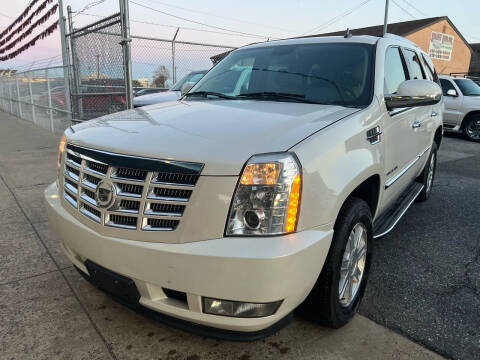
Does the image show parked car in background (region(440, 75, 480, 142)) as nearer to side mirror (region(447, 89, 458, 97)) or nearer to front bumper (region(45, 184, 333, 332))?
side mirror (region(447, 89, 458, 97))

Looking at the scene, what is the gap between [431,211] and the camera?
4.63 m

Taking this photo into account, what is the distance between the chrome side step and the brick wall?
3474cm

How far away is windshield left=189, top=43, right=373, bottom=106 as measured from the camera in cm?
277

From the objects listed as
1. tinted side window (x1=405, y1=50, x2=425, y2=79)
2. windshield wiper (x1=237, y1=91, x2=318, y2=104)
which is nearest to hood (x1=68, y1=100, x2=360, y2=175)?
windshield wiper (x1=237, y1=91, x2=318, y2=104)

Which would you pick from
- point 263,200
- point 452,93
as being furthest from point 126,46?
point 452,93

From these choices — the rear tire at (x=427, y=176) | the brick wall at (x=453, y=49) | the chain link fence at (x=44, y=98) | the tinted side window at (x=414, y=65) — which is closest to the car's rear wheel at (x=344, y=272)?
the tinted side window at (x=414, y=65)

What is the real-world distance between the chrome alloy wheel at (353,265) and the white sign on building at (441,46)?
40.4 m

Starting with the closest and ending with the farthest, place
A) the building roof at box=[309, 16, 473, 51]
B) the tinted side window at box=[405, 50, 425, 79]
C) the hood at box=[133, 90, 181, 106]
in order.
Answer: the tinted side window at box=[405, 50, 425, 79]
the hood at box=[133, 90, 181, 106]
the building roof at box=[309, 16, 473, 51]

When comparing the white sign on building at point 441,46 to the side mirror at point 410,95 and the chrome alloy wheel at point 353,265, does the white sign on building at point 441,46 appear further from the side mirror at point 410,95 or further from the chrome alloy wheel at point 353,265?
the chrome alloy wheel at point 353,265

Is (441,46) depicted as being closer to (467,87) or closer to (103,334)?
(467,87)

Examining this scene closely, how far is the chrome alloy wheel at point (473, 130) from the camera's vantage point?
10.7m

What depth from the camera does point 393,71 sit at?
322 cm

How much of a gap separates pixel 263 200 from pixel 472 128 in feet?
36.5

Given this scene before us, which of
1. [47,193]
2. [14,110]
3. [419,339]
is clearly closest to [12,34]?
[14,110]
